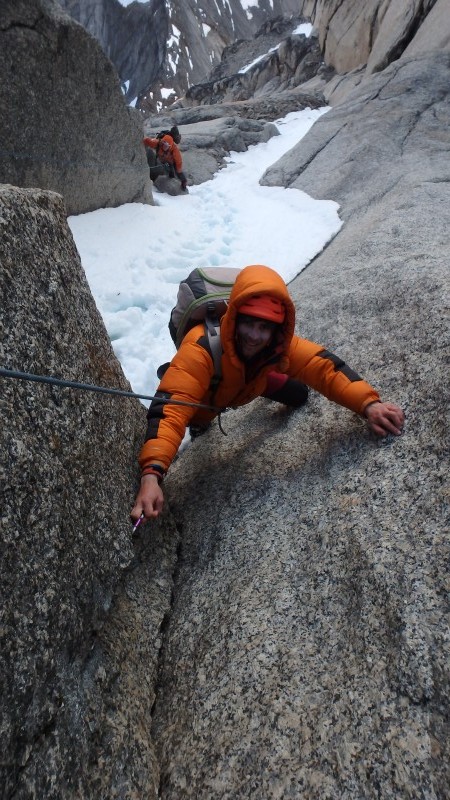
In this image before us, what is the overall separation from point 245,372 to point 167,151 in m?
13.1

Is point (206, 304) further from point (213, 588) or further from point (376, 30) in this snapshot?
point (376, 30)

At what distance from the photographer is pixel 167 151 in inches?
556

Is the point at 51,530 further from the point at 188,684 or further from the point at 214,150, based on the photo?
the point at 214,150

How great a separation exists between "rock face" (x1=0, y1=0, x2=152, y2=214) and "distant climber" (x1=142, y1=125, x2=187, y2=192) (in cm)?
327

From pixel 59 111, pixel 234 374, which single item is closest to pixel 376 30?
pixel 59 111

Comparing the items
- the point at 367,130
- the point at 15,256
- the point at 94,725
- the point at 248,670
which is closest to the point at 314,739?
the point at 248,670

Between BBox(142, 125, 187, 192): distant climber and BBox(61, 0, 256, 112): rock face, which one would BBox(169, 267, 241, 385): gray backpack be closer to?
BBox(142, 125, 187, 192): distant climber

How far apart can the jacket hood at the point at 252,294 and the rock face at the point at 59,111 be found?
6602mm

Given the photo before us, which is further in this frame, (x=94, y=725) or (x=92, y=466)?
(x=92, y=466)

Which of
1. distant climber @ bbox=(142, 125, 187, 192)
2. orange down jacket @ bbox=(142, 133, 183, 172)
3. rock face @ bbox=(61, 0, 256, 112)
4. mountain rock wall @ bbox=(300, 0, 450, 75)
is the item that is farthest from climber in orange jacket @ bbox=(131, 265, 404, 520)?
rock face @ bbox=(61, 0, 256, 112)

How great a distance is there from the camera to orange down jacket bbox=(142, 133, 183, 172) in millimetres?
14008

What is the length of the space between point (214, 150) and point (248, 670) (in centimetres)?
2019

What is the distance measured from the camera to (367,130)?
43.5 ft

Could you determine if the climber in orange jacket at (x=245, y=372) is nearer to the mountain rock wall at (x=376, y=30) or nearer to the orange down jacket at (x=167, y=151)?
the orange down jacket at (x=167, y=151)
